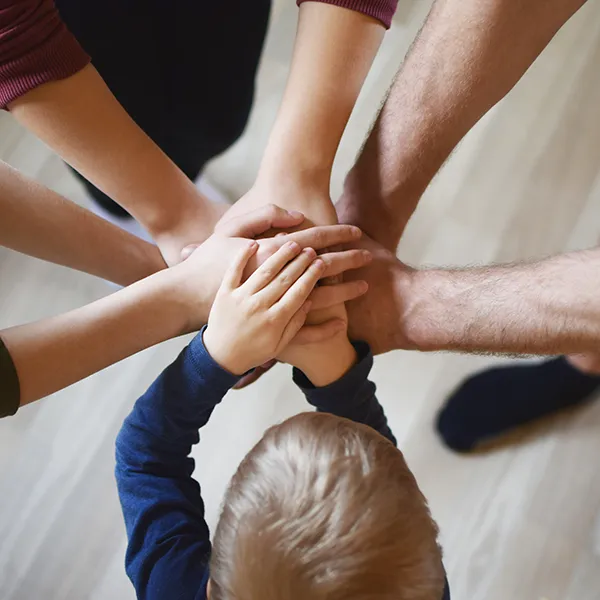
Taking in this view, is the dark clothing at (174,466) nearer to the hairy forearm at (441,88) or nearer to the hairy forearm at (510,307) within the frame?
the hairy forearm at (510,307)

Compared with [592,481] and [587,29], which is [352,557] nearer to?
[592,481]

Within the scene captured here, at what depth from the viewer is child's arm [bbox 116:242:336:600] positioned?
2.29 ft

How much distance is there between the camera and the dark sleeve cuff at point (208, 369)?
28.1 inches

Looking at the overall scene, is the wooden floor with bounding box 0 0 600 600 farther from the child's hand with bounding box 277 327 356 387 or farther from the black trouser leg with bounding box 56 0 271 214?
the child's hand with bounding box 277 327 356 387

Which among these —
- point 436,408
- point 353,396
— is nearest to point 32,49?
point 353,396

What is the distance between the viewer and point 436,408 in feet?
3.57

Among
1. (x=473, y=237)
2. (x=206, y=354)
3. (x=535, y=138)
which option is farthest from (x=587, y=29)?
(x=206, y=354)

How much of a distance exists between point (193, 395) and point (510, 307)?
0.38m

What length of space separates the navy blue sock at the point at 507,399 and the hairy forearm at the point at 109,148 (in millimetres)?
539

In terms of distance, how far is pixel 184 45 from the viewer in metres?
0.97

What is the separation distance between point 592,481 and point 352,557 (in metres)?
0.73

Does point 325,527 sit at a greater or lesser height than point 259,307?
lesser

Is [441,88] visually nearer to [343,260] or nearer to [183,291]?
[343,260]

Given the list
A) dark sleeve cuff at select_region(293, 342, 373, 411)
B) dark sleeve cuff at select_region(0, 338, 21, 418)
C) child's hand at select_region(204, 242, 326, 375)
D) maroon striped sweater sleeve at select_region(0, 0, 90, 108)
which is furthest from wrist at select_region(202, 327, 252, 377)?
maroon striped sweater sleeve at select_region(0, 0, 90, 108)
